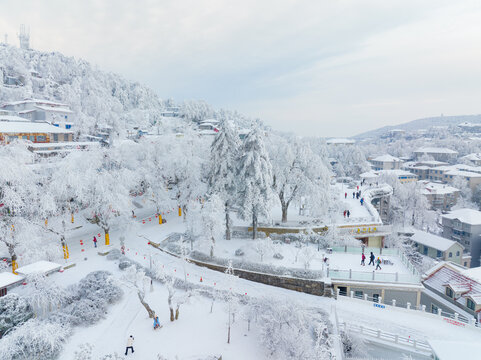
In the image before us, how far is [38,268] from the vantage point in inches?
672

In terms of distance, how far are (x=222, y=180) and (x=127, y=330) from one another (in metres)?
14.5

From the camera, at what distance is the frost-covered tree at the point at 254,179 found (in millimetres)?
24531

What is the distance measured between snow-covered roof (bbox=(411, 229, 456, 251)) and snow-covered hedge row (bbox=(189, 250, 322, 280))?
2921cm

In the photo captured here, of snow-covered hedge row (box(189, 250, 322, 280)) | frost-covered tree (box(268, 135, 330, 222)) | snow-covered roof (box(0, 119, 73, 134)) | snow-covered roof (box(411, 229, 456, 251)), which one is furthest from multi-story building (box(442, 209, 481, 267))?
snow-covered roof (box(0, 119, 73, 134))

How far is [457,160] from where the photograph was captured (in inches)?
3713

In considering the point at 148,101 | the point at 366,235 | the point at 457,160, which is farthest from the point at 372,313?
the point at 148,101

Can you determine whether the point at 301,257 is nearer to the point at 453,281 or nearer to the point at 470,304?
the point at 470,304

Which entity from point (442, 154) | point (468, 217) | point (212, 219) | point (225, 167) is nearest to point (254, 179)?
point (225, 167)

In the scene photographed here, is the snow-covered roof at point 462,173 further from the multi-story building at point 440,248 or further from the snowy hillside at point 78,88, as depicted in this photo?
the snowy hillside at point 78,88

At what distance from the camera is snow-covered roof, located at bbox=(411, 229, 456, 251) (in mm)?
38219

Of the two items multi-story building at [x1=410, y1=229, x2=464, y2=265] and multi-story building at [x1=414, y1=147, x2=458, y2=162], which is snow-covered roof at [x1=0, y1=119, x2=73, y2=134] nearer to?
multi-story building at [x1=410, y1=229, x2=464, y2=265]

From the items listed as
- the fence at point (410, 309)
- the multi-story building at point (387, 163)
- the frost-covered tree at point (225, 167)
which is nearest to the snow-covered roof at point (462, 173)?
the multi-story building at point (387, 163)

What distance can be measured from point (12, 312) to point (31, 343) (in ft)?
9.78

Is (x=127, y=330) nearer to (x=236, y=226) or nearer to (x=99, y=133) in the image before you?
(x=236, y=226)
